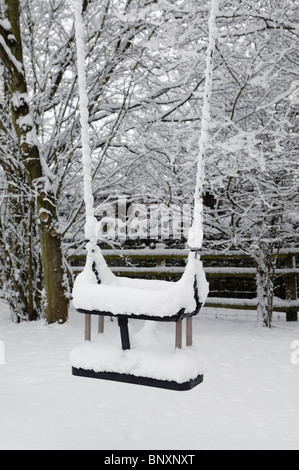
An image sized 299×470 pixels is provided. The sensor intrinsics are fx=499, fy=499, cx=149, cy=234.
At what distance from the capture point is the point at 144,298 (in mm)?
2199

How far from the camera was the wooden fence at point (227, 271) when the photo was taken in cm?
704

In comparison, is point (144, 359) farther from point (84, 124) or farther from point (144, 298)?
point (84, 124)

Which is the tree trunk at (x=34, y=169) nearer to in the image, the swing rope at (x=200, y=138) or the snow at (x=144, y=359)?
the swing rope at (x=200, y=138)

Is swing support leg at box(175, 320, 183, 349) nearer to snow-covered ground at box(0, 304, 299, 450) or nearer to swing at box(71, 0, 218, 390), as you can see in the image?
swing at box(71, 0, 218, 390)

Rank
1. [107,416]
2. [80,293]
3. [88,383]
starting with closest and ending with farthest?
[80,293] → [107,416] → [88,383]

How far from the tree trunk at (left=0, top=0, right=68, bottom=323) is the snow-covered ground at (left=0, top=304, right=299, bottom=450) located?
881 mm

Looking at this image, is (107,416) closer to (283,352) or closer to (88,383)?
(88,383)

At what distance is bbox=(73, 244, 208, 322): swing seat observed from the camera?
216 cm

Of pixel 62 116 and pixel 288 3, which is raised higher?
pixel 288 3

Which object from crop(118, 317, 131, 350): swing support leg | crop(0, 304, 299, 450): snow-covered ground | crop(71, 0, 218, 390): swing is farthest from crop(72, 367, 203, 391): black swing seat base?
crop(0, 304, 299, 450): snow-covered ground

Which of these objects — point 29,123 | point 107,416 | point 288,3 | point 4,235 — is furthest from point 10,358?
point 288,3

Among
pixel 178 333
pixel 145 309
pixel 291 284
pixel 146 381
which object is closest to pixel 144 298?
pixel 145 309
